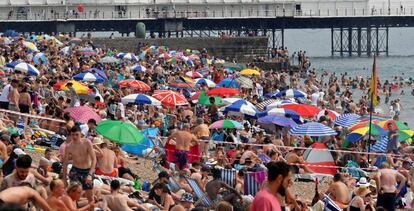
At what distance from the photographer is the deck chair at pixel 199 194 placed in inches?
535

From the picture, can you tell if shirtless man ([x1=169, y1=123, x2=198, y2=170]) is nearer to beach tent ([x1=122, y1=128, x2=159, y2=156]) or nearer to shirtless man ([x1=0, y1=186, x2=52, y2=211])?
beach tent ([x1=122, y1=128, x2=159, y2=156])

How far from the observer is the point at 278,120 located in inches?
868

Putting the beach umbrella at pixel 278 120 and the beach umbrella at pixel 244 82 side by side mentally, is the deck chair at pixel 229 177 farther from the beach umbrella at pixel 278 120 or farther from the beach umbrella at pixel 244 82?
the beach umbrella at pixel 244 82

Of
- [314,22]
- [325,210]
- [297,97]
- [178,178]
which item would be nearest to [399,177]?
[325,210]

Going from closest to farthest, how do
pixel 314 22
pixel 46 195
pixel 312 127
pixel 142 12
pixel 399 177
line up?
pixel 46 195 → pixel 399 177 → pixel 312 127 → pixel 142 12 → pixel 314 22

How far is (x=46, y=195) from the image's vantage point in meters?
11.4

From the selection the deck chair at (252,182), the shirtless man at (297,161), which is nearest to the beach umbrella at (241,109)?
the shirtless man at (297,161)

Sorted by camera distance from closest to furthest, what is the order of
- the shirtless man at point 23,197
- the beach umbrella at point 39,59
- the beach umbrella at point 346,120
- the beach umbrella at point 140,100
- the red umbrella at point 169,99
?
the shirtless man at point 23,197, the beach umbrella at point 346,120, the beach umbrella at point 140,100, the red umbrella at point 169,99, the beach umbrella at point 39,59

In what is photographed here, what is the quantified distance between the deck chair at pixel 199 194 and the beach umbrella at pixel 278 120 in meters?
7.83

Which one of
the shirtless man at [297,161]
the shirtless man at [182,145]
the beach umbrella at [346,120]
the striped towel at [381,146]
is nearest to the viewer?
the shirtless man at [182,145]

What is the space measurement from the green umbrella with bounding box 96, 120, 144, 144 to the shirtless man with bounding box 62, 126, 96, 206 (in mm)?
2944

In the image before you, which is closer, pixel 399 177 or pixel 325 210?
pixel 325 210

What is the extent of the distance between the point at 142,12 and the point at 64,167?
5183 cm

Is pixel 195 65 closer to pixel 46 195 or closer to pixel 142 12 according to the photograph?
pixel 142 12
